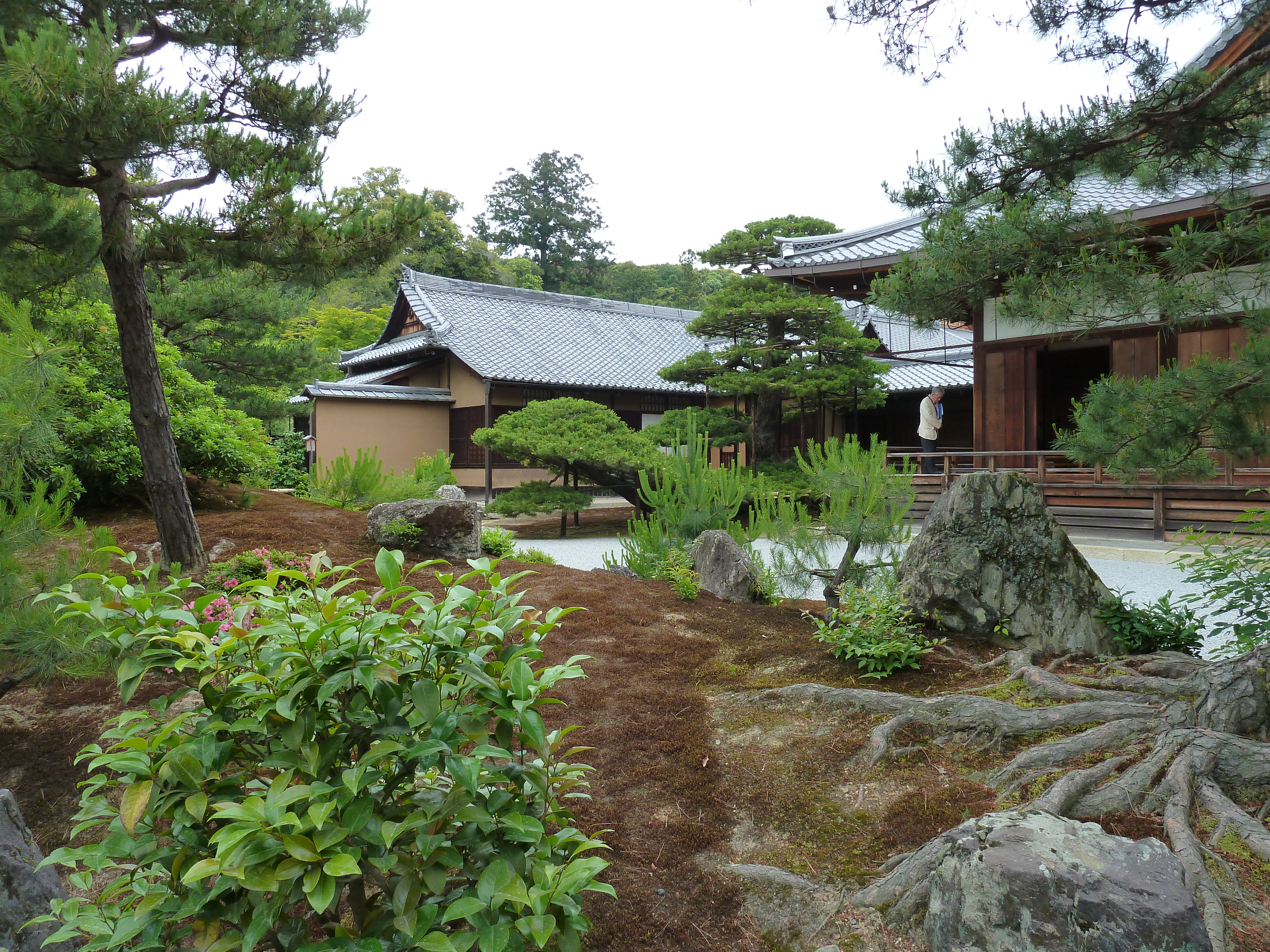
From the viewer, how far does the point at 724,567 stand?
20.3 feet

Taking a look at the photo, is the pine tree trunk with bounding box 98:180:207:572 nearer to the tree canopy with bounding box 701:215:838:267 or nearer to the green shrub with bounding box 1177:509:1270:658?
the green shrub with bounding box 1177:509:1270:658

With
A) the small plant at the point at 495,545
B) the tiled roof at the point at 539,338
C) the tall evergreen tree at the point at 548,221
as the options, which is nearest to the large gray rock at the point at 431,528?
the small plant at the point at 495,545

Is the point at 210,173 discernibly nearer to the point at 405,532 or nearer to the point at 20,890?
the point at 405,532

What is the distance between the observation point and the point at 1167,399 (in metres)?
2.93

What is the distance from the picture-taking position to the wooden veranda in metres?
8.63

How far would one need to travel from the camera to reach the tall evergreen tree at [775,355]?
1238 centimetres

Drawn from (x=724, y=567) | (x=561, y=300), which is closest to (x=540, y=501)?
(x=724, y=567)

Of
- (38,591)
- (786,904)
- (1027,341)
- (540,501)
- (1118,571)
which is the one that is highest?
(1027,341)

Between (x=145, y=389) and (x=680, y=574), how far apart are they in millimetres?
3814

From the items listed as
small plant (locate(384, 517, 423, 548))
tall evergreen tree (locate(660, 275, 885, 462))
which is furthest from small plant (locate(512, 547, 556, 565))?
tall evergreen tree (locate(660, 275, 885, 462))

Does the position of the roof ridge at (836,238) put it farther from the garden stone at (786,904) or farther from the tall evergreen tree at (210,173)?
the garden stone at (786,904)

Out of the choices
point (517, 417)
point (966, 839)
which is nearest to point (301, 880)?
point (966, 839)

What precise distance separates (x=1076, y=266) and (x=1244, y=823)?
2.07 m

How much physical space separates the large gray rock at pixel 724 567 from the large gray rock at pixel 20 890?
4577 millimetres
